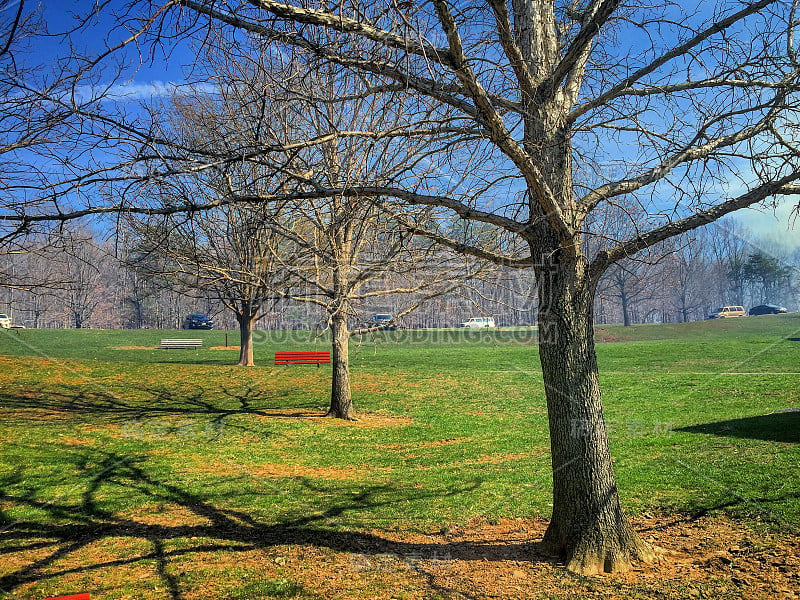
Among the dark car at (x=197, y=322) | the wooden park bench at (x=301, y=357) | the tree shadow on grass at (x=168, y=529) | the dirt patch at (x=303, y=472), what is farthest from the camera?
the dark car at (x=197, y=322)

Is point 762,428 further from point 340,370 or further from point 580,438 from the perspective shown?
point 340,370

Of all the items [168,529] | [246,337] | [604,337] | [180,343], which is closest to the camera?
[168,529]

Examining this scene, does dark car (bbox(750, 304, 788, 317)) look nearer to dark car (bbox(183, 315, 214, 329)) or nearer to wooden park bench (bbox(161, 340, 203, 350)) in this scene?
wooden park bench (bbox(161, 340, 203, 350))

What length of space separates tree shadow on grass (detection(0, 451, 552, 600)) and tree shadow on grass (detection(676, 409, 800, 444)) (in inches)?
196

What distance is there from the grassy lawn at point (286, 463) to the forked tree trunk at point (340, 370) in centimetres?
59

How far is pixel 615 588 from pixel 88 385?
52.5 feet

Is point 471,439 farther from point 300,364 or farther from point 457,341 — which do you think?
point 457,341

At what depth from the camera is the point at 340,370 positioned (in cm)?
1323

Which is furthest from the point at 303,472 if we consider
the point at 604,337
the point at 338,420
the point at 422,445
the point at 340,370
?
the point at 604,337

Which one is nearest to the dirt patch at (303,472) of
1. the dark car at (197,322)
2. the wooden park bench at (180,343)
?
the wooden park bench at (180,343)

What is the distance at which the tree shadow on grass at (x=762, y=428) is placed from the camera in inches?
351

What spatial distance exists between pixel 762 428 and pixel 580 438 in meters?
6.80

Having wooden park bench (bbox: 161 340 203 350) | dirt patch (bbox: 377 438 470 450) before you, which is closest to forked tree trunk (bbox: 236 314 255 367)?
wooden park bench (bbox: 161 340 203 350)

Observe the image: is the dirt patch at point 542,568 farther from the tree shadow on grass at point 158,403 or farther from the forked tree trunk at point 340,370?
the tree shadow on grass at point 158,403
